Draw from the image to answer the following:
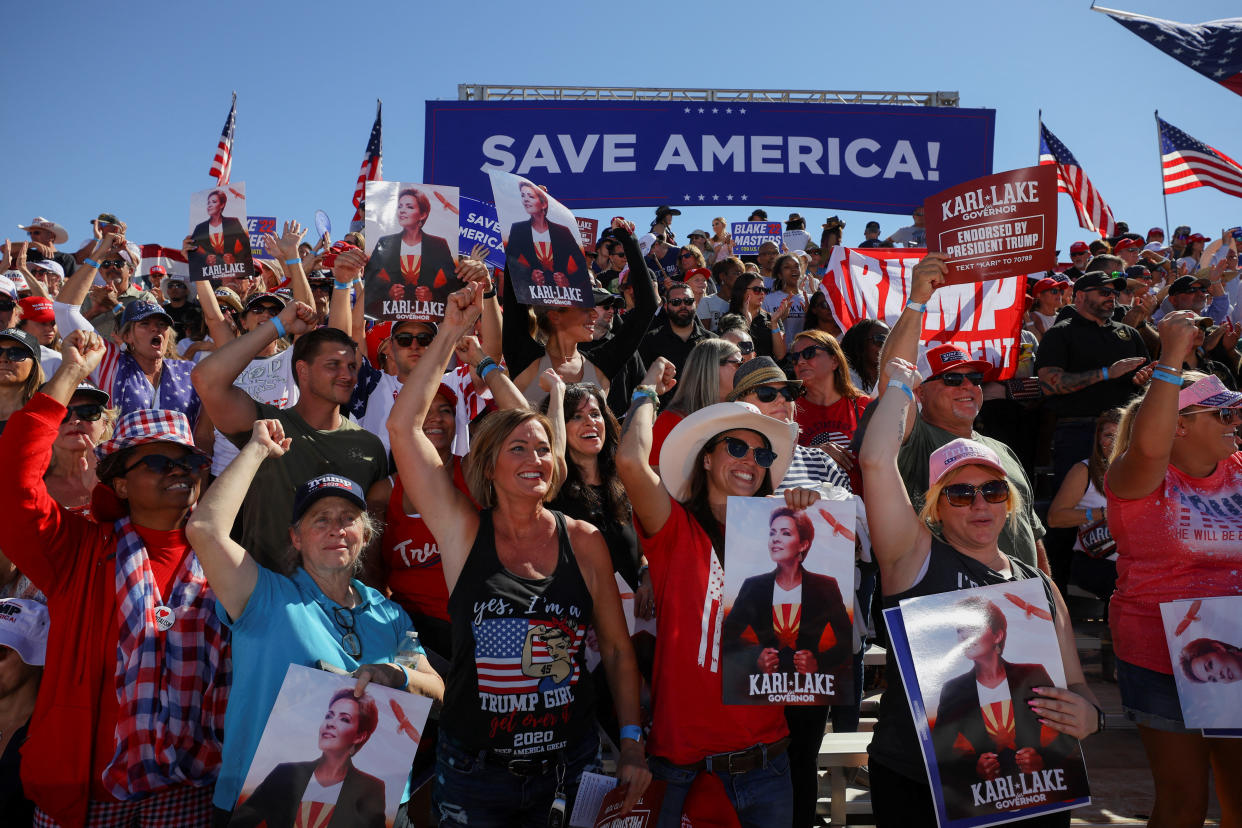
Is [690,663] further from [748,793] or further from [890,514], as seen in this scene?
[890,514]

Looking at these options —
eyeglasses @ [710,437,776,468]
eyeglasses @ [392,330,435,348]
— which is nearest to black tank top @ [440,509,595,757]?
eyeglasses @ [710,437,776,468]

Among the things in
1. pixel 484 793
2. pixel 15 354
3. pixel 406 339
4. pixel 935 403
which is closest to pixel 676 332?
pixel 406 339

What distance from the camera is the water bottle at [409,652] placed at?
3.23 meters

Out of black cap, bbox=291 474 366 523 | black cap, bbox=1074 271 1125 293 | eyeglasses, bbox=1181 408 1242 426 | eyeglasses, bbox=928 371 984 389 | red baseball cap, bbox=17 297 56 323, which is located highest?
black cap, bbox=1074 271 1125 293

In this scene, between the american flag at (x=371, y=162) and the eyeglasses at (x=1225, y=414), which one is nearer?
the eyeglasses at (x=1225, y=414)

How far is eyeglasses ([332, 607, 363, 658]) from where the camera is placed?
315 cm

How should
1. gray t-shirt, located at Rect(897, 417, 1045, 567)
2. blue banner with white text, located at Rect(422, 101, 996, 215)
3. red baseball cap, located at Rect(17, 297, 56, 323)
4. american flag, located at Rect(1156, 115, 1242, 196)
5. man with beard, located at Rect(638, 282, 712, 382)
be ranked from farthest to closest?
blue banner with white text, located at Rect(422, 101, 996, 215)
american flag, located at Rect(1156, 115, 1242, 196)
man with beard, located at Rect(638, 282, 712, 382)
red baseball cap, located at Rect(17, 297, 56, 323)
gray t-shirt, located at Rect(897, 417, 1045, 567)

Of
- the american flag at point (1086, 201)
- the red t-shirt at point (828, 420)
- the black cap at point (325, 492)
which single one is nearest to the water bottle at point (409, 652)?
the black cap at point (325, 492)

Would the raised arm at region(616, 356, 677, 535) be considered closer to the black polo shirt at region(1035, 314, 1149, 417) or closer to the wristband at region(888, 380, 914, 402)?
the wristband at region(888, 380, 914, 402)

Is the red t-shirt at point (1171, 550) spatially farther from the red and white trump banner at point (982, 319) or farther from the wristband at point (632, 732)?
the red and white trump banner at point (982, 319)

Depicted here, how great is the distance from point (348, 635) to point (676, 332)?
181 inches

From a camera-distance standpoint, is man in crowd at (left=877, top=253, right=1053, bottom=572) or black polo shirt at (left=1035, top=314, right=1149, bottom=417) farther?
black polo shirt at (left=1035, top=314, right=1149, bottom=417)

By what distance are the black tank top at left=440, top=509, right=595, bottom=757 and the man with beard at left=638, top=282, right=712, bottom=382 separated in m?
4.08

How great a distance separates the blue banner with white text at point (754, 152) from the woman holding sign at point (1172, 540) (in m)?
12.1
